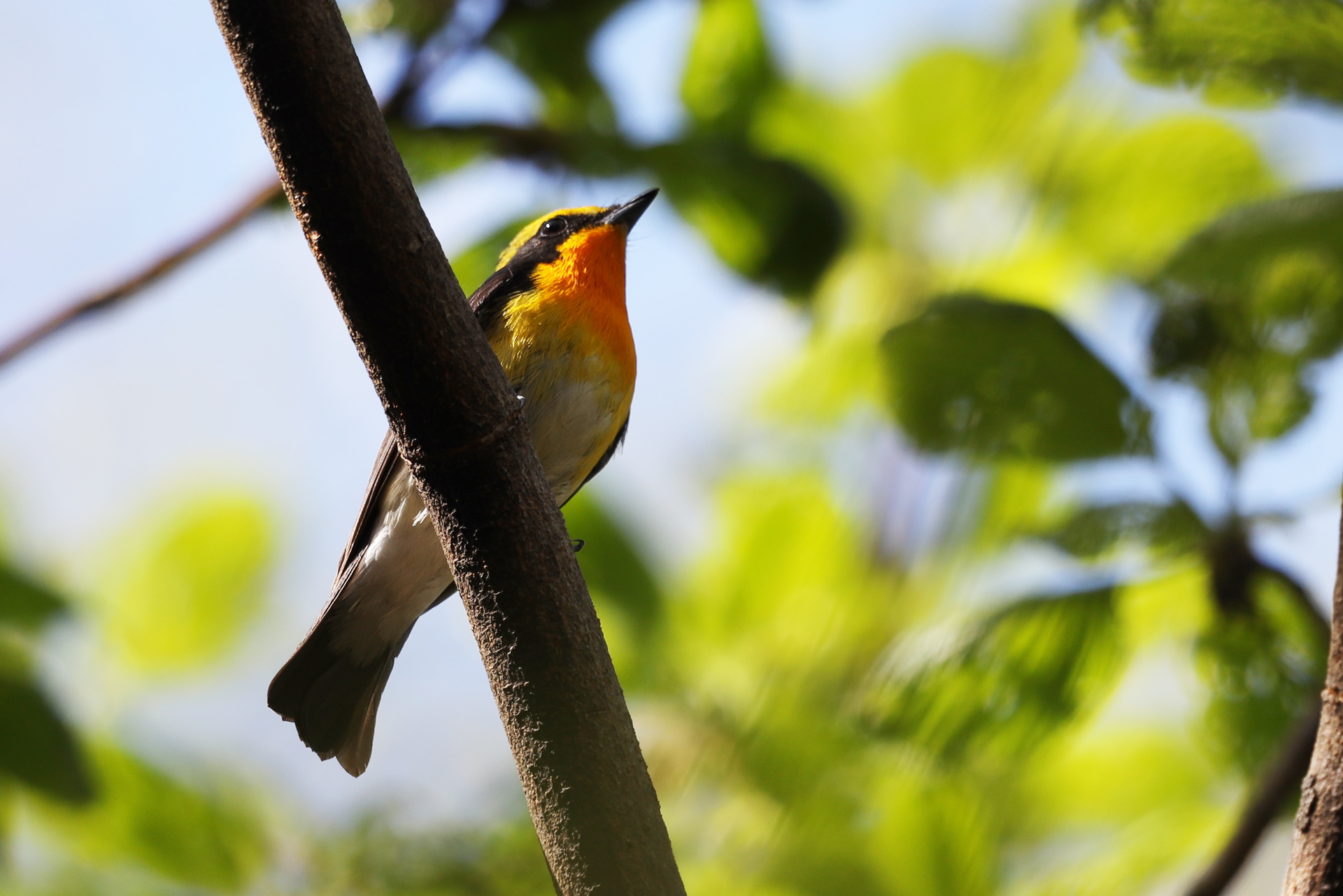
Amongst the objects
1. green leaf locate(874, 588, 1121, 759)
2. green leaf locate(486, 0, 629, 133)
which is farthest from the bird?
green leaf locate(874, 588, 1121, 759)

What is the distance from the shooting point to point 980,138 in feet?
13.7

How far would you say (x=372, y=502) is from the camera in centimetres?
248

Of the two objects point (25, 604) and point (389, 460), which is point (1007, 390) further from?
point (25, 604)

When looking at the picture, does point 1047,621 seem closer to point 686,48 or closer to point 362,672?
point 362,672

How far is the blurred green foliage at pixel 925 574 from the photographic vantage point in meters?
→ 2.09

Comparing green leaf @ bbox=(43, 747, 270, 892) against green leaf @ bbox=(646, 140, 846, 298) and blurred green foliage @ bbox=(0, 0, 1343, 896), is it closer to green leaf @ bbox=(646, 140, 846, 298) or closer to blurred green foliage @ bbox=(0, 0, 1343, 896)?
blurred green foliage @ bbox=(0, 0, 1343, 896)

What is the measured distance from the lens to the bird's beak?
3168mm

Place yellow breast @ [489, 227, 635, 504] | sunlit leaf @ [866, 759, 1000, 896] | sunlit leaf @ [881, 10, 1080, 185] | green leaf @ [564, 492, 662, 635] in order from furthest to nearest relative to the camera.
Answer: sunlit leaf @ [881, 10, 1080, 185] < green leaf @ [564, 492, 662, 635] < yellow breast @ [489, 227, 635, 504] < sunlit leaf @ [866, 759, 1000, 896]

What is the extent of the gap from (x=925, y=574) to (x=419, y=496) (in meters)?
1.25

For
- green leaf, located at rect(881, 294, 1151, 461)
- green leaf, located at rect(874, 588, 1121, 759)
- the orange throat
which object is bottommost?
green leaf, located at rect(874, 588, 1121, 759)

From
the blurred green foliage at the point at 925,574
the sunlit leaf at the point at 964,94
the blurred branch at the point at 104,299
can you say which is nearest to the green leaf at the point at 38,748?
the blurred green foliage at the point at 925,574

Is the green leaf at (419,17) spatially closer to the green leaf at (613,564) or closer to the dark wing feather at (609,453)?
the dark wing feather at (609,453)

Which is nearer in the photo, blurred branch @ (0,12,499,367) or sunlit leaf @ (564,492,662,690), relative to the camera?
blurred branch @ (0,12,499,367)

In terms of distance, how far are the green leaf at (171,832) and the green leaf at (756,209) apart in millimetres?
2192
